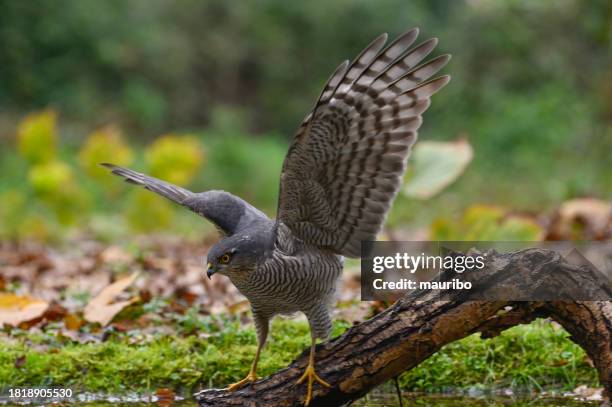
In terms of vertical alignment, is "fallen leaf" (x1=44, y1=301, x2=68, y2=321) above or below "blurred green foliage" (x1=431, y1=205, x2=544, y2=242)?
below

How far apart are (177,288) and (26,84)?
15646 millimetres

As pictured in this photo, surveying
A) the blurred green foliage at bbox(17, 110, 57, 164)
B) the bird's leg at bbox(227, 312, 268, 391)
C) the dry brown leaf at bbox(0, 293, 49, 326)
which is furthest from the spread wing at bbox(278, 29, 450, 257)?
the blurred green foliage at bbox(17, 110, 57, 164)

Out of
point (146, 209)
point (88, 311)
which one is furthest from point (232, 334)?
point (146, 209)

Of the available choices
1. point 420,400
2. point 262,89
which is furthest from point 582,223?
point 262,89

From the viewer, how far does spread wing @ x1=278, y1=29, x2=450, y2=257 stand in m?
3.67

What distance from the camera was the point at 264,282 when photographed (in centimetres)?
387

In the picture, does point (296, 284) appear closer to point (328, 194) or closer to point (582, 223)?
point (328, 194)

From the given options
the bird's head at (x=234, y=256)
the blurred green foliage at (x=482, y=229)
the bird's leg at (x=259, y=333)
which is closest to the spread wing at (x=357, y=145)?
the bird's head at (x=234, y=256)

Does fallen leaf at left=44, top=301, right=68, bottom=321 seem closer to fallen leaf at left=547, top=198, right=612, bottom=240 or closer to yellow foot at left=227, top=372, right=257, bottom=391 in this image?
yellow foot at left=227, top=372, right=257, bottom=391

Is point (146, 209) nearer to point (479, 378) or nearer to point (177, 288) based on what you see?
point (177, 288)

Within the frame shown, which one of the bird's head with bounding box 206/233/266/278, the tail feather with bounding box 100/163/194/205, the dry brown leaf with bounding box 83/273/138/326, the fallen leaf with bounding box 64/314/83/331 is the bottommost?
the bird's head with bounding box 206/233/266/278

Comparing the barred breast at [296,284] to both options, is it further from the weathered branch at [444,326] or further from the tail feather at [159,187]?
the tail feather at [159,187]

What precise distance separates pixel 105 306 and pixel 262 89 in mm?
19313

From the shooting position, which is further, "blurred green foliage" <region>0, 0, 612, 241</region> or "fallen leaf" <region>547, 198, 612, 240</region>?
"blurred green foliage" <region>0, 0, 612, 241</region>
